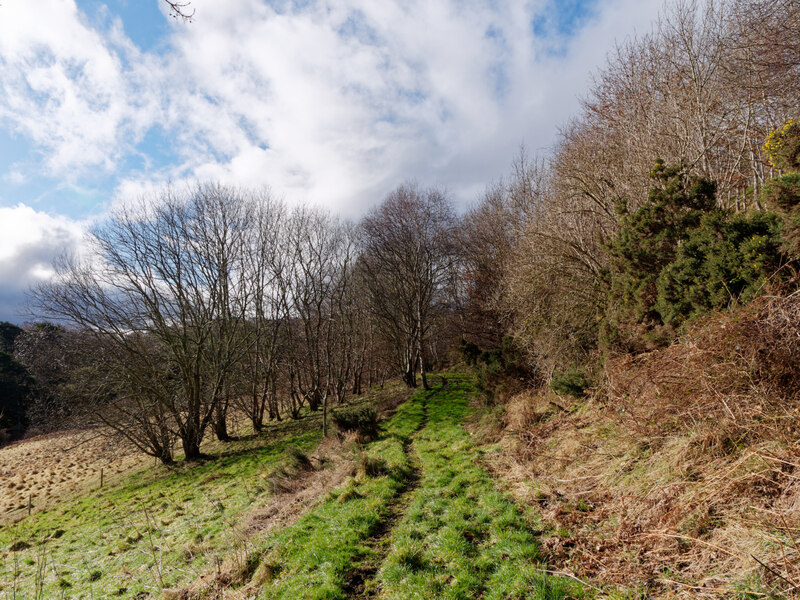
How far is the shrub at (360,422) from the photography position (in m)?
13.0

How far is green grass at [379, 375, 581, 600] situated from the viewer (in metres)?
3.93

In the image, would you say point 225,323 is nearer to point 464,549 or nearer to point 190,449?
point 190,449

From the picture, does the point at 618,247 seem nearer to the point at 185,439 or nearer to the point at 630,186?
the point at 630,186

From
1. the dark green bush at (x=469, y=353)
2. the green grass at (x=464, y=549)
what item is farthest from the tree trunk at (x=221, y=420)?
the green grass at (x=464, y=549)

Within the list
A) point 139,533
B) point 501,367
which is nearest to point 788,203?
point 501,367

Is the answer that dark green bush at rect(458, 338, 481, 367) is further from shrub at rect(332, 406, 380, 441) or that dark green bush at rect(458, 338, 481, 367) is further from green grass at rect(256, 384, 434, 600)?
green grass at rect(256, 384, 434, 600)

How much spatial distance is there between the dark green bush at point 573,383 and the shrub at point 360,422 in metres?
6.55

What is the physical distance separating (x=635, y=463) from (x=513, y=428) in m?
4.62

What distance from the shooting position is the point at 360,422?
13117mm

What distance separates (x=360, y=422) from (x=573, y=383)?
734 centimetres

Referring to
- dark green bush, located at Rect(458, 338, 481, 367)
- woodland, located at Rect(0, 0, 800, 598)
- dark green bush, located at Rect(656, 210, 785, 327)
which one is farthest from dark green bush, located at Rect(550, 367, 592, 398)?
dark green bush, located at Rect(458, 338, 481, 367)

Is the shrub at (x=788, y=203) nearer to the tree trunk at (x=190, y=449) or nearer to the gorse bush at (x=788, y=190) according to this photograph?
the gorse bush at (x=788, y=190)

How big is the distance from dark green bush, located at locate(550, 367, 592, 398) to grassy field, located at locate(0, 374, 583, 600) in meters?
2.81

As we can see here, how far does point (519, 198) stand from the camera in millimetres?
25266
